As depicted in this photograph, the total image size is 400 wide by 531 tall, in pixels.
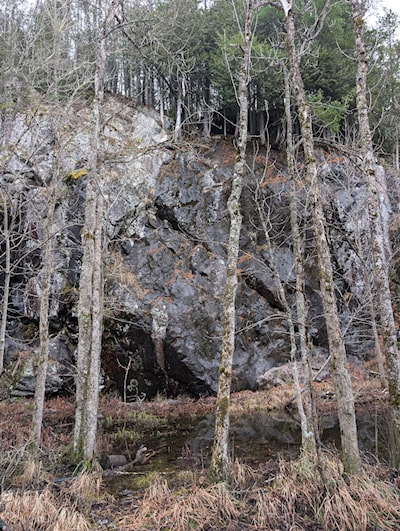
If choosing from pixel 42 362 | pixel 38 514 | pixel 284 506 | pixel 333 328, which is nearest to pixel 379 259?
pixel 333 328

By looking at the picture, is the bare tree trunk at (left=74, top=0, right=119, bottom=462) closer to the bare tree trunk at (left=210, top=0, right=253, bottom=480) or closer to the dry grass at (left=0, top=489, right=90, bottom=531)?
the dry grass at (left=0, top=489, right=90, bottom=531)

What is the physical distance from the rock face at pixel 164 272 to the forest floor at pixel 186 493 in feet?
→ 19.3

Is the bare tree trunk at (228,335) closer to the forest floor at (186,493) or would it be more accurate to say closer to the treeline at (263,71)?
the forest floor at (186,493)

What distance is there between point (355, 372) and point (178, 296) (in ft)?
29.4

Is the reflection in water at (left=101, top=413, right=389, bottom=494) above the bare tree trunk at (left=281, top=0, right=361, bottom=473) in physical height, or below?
below

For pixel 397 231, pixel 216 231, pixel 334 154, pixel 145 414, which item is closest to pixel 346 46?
pixel 334 154

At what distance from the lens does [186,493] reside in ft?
18.1

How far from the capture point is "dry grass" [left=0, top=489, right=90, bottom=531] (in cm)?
464

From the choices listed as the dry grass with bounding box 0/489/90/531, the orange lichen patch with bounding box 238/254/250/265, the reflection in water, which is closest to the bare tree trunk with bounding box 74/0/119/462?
the reflection in water

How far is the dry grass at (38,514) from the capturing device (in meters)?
4.64

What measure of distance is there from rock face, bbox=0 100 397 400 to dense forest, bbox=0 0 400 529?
0.46 feet

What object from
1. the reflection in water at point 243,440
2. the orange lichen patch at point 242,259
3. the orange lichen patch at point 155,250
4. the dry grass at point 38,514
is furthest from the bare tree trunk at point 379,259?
the orange lichen patch at point 155,250

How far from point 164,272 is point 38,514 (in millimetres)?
12833

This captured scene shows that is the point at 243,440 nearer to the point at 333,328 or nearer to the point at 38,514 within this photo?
the point at 333,328
